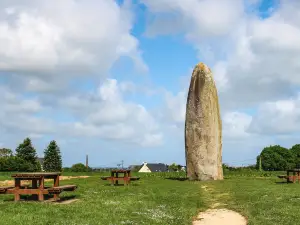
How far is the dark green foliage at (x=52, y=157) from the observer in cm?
8050

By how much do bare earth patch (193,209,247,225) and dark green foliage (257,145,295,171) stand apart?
274 feet

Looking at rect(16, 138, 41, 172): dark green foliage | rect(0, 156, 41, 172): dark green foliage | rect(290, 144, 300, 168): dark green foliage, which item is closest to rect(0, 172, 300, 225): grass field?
rect(0, 156, 41, 172): dark green foliage

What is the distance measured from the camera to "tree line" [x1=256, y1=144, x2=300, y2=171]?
9938 cm

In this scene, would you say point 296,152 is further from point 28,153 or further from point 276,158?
point 28,153

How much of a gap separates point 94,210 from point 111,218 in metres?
1.61

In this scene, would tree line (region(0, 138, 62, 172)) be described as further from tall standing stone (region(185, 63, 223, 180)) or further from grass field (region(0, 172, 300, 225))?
grass field (region(0, 172, 300, 225))

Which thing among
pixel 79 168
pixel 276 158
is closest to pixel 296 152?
pixel 276 158

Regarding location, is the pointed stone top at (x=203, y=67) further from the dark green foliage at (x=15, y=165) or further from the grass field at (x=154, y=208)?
the dark green foliage at (x=15, y=165)

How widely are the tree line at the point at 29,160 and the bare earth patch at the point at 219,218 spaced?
187 ft

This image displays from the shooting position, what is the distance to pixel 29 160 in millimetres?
75375

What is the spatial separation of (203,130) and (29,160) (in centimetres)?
4832

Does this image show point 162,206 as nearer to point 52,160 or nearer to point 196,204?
point 196,204

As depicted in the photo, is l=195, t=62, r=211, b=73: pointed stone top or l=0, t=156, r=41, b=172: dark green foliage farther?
l=0, t=156, r=41, b=172: dark green foliage

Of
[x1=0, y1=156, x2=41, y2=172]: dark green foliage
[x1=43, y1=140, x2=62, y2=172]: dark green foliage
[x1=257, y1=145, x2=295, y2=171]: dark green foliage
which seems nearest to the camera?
[x1=0, y1=156, x2=41, y2=172]: dark green foliage
